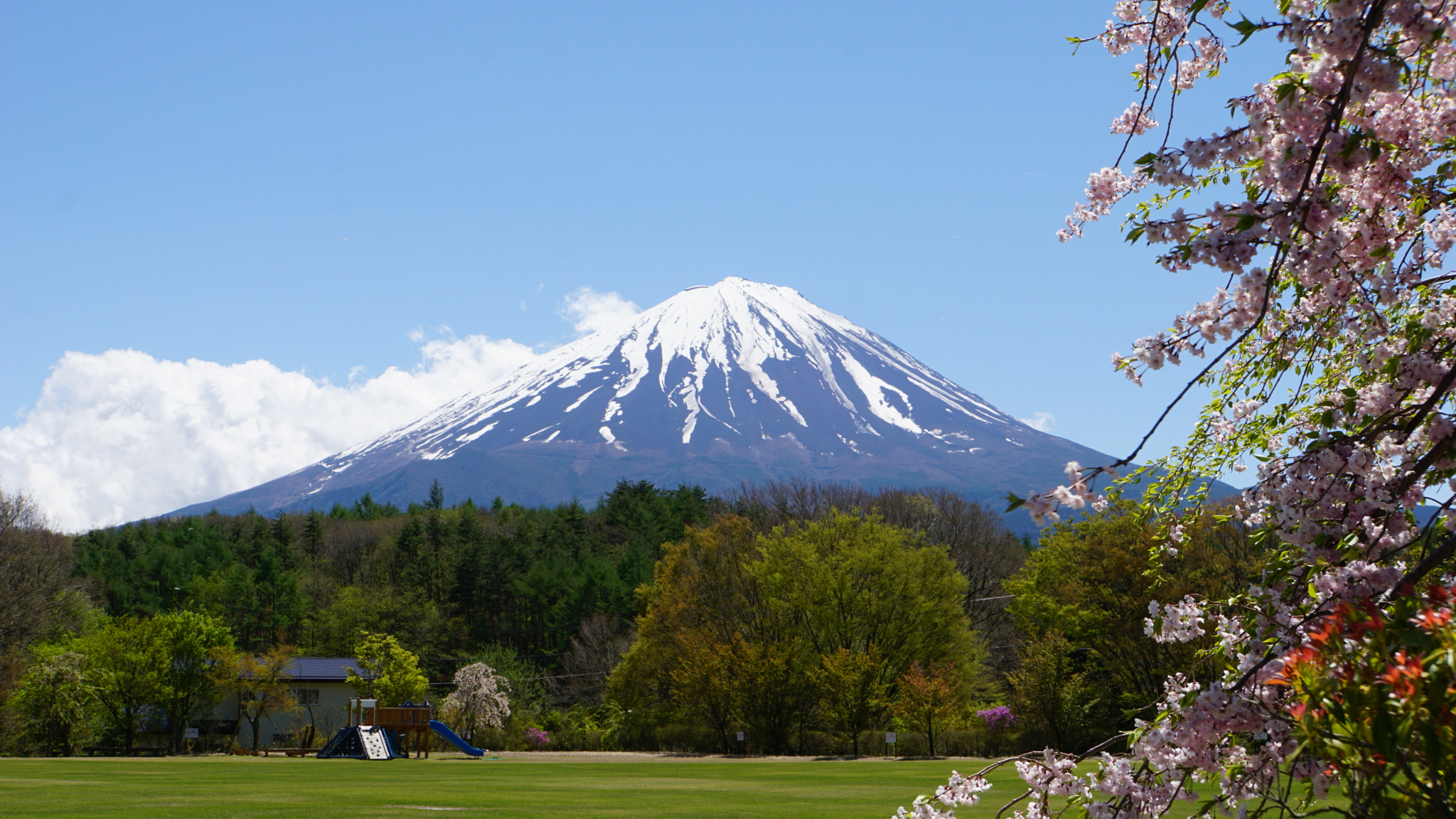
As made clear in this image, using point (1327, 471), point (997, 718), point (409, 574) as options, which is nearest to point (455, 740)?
point (997, 718)

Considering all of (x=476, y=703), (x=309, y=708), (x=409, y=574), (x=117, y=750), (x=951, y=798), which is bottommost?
(x=117, y=750)

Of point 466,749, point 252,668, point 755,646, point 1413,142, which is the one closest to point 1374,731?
point 1413,142

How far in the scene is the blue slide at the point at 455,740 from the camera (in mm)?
42781

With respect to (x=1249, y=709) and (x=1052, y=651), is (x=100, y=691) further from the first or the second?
(x=1249, y=709)

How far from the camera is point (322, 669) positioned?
52375mm

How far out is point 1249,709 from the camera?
2930 millimetres

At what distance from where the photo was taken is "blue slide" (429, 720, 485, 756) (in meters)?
42.8

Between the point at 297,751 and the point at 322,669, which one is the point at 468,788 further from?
the point at 322,669

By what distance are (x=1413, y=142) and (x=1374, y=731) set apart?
6.91 ft

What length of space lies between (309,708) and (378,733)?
12882mm

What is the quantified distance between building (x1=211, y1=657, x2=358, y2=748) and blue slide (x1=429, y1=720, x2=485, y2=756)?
22.7 ft

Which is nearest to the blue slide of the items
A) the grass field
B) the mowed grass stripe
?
the grass field

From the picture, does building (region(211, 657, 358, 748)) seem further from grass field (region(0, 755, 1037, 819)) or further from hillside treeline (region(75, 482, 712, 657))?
grass field (region(0, 755, 1037, 819))

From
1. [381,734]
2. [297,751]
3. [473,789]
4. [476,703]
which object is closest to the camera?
[473,789]
